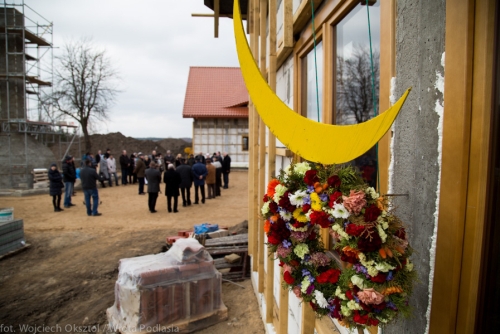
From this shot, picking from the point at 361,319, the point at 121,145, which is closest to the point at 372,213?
the point at 361,319

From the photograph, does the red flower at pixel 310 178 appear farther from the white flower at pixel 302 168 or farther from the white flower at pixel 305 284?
the white flower at pixel 305 284

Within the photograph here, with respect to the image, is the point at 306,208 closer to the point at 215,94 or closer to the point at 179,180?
the point at 179,180

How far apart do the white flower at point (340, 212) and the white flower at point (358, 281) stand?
24 centimetres

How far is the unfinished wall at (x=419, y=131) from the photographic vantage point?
4.30 feet

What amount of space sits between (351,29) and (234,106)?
2634cm

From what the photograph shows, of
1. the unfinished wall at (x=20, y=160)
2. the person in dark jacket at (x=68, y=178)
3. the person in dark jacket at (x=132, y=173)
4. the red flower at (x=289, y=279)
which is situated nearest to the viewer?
the red flower at (x=289, y=279)

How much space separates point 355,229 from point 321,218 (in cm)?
17

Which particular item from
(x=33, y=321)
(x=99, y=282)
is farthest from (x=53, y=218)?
(x=33, y=321)

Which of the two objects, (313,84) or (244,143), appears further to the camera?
(244,143)

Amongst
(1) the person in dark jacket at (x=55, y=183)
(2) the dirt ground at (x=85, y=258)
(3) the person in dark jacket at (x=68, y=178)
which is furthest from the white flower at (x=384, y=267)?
(3) the person in dark jacket at (x=68, y=178)

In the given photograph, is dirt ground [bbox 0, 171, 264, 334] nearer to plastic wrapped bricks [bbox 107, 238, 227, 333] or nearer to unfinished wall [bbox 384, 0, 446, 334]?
plastic wrapped bricks [bbox 107, 238, 227, 333]

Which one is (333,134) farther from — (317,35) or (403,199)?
(317,35)

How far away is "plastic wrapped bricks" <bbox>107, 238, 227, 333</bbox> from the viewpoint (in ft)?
13.9

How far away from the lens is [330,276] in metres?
1.51
